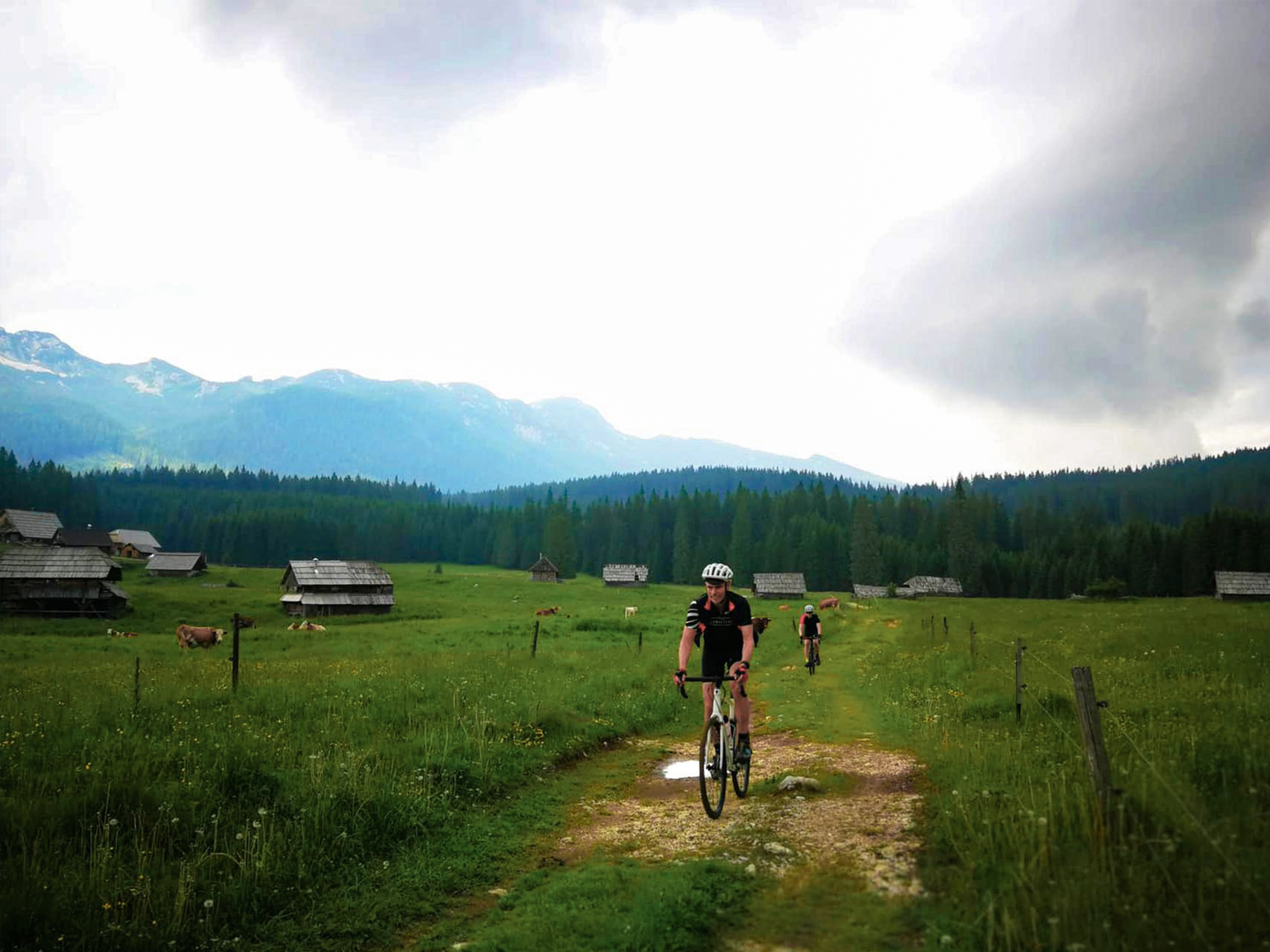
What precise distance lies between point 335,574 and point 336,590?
5.47 feet

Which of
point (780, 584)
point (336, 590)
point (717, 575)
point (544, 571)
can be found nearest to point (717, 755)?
point (717, 575)

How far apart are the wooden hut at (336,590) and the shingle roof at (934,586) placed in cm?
7883

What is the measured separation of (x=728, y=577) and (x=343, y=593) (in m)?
69.3

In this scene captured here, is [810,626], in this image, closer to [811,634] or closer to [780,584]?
[811,634]

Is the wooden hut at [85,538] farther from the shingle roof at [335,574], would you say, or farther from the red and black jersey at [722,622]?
the red and black jersey at [722,622]

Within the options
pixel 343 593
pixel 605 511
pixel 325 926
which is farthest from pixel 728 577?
pixel 605 511

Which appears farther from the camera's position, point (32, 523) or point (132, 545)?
point (132, 545)

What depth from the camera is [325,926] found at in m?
7.53

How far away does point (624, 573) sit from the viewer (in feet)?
401

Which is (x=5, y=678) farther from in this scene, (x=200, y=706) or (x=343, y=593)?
(x=343, y=593)

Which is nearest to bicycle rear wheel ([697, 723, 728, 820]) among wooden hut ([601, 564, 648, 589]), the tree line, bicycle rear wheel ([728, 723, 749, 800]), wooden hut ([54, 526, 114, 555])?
bicycle rear wheel ([728, 723, 749, 800])

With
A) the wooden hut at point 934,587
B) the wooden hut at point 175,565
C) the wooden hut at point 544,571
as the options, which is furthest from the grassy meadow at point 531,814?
the wooden hut at point 544,571

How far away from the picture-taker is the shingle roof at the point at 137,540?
137 metres

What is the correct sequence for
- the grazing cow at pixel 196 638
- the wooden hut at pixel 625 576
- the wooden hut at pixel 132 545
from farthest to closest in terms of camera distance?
the wooden hut at pixel 132 545 < the wooden hut at pixel 625 576 < the grazing cow at pixel 196 638
